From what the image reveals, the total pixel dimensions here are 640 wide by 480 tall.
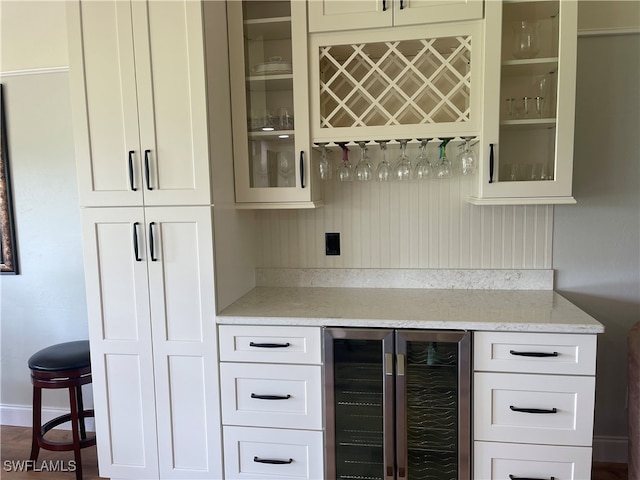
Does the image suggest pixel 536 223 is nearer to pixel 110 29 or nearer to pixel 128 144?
pixel 128 144

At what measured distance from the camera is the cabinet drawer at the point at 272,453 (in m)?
1.89

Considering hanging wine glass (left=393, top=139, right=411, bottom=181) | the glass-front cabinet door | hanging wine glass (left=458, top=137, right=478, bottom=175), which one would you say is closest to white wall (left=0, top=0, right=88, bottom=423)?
the glass-front cabinet door

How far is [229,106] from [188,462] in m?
1.69

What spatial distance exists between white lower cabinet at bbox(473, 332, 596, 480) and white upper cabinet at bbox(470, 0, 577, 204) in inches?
25.3

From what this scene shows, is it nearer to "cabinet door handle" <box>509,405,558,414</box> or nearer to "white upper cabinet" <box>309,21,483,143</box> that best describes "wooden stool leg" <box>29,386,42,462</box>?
"white upper cabinet" <box>309,21,483,143</box>

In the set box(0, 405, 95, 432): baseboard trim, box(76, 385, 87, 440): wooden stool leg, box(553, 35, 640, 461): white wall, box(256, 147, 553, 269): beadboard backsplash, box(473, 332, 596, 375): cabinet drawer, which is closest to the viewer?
box(473, 332, 596, 375): cabinet drawer

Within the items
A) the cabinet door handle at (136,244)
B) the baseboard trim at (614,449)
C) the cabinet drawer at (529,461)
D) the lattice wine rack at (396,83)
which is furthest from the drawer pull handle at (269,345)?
the baseboard trim at (614,449)

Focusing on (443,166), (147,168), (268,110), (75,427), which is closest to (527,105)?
(443,166)

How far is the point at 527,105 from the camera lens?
1.95 m

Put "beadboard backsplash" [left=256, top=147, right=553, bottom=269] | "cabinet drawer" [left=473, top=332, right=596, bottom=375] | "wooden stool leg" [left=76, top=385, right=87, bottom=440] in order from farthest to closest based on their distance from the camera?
"wooden stool leg" [left=76, top=385, right=87, bottom=440] < "beadboard backsplash" [left=256, top=147, right=553, bottom=269] < "cabinet drawer" [left=473, top=332, right=596, bottom=375]

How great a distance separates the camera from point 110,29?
1854mm

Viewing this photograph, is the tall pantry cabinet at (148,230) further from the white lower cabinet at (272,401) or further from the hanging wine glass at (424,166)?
the hanging wine glass at (424,166)

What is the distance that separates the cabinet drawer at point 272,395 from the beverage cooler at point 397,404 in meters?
0.08

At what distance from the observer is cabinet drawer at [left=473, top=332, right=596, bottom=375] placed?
1.67 meters
